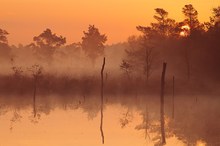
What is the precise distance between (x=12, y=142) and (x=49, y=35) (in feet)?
301

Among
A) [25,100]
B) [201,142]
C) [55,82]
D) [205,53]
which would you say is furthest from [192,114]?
[205,53]

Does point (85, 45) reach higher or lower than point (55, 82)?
higher

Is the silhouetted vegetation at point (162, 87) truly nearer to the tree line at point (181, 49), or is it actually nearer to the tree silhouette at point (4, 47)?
the tree line at point (181, 49)

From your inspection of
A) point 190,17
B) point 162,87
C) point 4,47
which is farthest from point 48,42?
point 162,87

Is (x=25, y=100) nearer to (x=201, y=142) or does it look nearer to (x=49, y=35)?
(x=201, y=142)

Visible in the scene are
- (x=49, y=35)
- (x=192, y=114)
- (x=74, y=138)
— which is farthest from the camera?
(x=49, y=35)

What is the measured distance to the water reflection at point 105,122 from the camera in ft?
77.4

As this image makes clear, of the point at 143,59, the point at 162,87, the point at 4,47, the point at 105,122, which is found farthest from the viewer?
the point at 4,47

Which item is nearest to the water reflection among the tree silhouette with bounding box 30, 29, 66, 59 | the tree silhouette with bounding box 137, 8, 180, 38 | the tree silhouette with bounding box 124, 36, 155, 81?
the tree silhouette with bounding box 124, 36, 155, 81

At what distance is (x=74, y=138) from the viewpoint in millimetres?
23938

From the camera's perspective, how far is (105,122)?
31.5 metres

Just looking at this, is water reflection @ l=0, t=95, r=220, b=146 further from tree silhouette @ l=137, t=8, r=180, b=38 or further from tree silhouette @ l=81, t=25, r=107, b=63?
tree silhouette @ l=81, t=25, r=107, b=63

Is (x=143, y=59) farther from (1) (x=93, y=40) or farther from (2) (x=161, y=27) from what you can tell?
(1) (x=93, y=40)

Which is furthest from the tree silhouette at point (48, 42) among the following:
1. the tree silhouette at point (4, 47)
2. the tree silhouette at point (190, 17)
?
the tree silhouette at point (190, 17)
